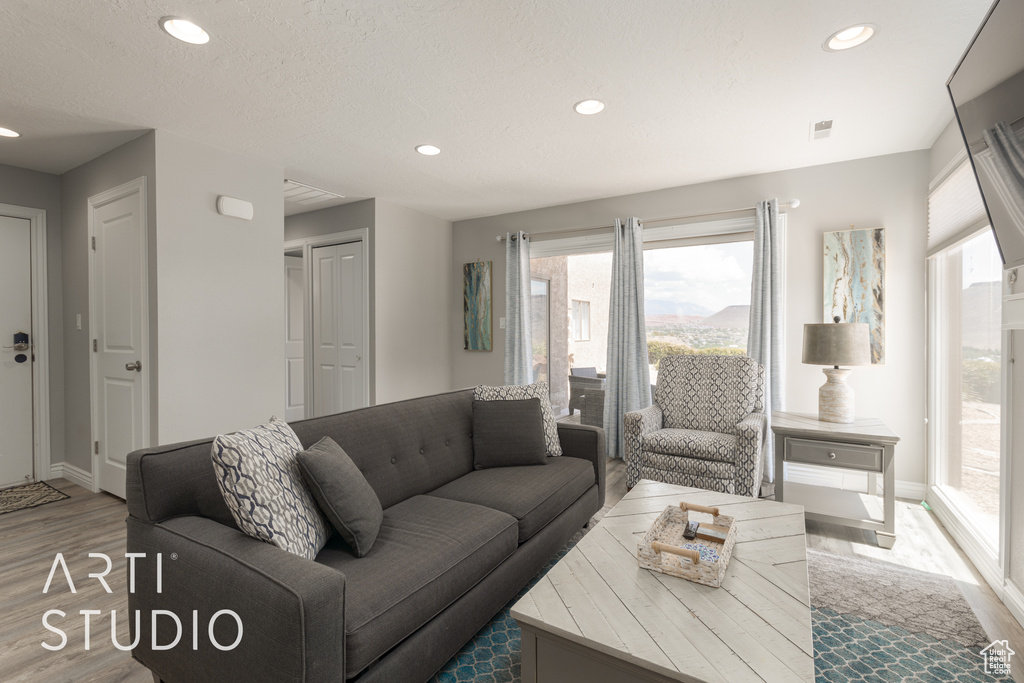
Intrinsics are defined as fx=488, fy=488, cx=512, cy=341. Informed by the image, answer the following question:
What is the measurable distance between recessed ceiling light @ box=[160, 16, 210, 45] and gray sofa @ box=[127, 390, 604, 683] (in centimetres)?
169

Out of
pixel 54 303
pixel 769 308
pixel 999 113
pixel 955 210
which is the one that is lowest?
pixel 769 308

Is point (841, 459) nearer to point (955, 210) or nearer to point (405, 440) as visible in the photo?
point (955, 210)

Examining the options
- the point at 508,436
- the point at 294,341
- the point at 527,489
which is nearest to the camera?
the point at 527,489

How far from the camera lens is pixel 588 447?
2.88m

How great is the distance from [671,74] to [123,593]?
3.50 metres

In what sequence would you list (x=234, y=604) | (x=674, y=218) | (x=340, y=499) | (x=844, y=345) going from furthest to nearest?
(x=674, y=218) < (x=844, y=345) < (x=340, y=499) < (x=234, y=604)

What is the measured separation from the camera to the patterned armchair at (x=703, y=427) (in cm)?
295

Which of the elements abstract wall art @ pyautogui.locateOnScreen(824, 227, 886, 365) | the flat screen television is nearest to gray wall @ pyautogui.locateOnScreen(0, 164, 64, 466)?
the flat screen television

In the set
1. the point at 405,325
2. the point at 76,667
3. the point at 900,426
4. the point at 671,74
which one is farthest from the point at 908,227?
the point at 76,667

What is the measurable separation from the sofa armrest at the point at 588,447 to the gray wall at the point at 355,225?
2404mm

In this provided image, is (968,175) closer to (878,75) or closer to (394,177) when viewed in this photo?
(878,75)

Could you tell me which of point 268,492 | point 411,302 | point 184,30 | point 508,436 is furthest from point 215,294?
point 268,492

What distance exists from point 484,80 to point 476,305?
3055 mm

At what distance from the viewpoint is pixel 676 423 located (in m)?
3.55
